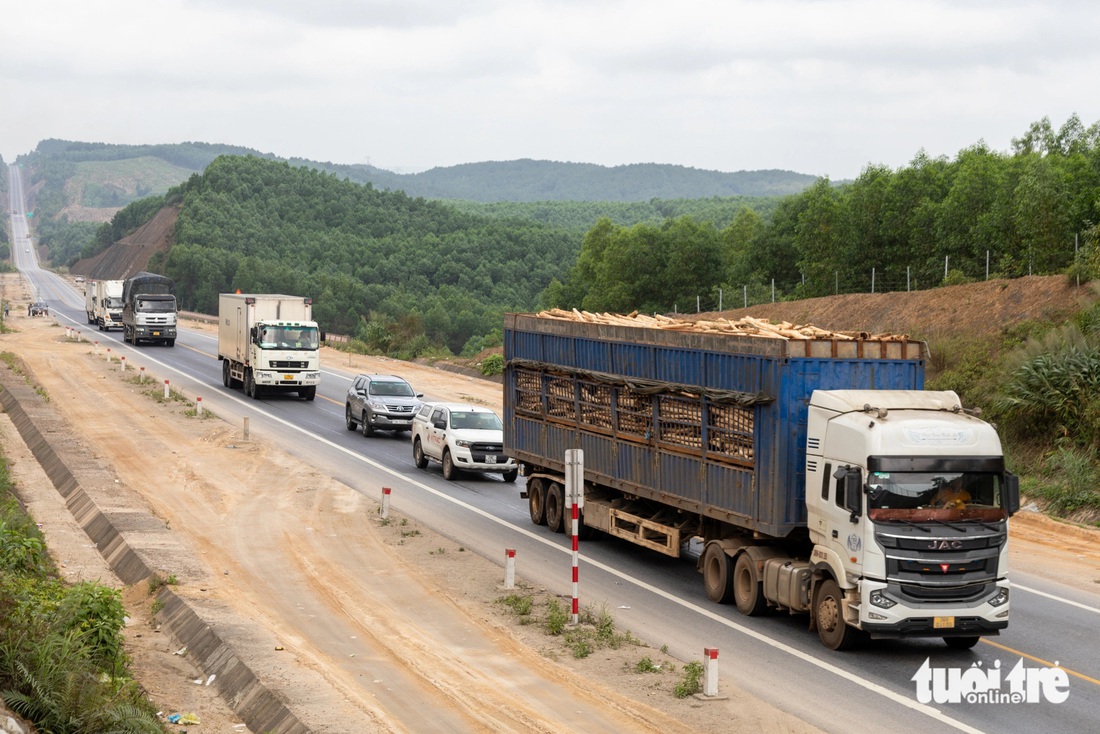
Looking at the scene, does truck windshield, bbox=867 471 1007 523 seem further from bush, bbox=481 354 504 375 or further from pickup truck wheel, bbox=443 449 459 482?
bush, bbox=481 354 504 375

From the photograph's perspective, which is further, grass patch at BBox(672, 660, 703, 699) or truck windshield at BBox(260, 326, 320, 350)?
truck windshield at BBox(260, 326, 320, 350)

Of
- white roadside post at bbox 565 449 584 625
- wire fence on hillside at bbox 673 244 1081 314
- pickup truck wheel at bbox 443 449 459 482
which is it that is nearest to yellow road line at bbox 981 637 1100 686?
white roadside post at bbox 565 449 584 625

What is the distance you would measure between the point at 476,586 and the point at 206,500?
9.41 meters

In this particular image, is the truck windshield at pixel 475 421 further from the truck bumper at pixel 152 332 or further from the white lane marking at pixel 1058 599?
the truck bumper at pixel 152 332

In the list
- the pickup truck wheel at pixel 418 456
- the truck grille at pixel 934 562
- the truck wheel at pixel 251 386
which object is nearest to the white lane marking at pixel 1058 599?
the truck grille at pixel 934 562

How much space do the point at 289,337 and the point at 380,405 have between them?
29.6ft

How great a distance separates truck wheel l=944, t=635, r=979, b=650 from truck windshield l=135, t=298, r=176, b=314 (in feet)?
192


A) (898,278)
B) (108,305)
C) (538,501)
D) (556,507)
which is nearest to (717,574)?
(556,507)

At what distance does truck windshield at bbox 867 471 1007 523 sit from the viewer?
14461mm

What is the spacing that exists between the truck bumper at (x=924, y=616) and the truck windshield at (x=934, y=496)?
33.4 inches

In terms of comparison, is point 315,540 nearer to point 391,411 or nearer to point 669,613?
point 669,613

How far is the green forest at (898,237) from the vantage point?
49.9 metres

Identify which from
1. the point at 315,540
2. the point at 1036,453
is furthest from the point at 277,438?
the point at 1036,453

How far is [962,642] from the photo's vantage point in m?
15.6
